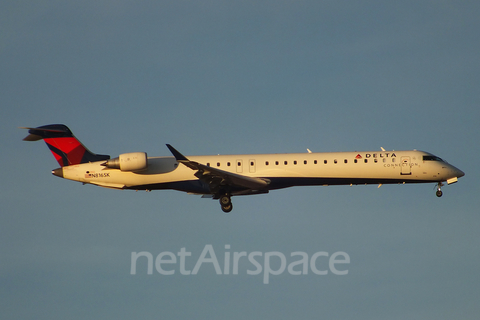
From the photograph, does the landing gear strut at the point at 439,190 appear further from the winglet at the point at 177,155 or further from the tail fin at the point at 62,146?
the tail fin at the point at 62,146

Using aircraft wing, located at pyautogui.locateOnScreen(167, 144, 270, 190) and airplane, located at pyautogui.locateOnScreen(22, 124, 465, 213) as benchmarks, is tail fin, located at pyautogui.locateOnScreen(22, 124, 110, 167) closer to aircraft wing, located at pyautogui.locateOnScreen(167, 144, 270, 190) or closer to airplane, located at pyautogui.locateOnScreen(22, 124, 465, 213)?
airplane, located at pyautogui.locateOnScreen(22, 124, 465, 213)

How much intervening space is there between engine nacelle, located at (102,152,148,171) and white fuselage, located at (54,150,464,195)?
3.16 ft

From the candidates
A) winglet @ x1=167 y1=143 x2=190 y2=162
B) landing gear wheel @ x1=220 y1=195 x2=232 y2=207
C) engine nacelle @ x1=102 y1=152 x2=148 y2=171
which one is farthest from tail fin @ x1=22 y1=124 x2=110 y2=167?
landing gear wheel @ x1=220 y1=195 x2=232 y2=207

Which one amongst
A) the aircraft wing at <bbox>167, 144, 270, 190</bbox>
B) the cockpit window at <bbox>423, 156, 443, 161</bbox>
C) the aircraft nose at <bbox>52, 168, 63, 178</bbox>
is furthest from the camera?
the aircraft nose at <bbox>52, 168, 63, 178</bbox>

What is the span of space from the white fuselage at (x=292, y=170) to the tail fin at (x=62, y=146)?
52cm

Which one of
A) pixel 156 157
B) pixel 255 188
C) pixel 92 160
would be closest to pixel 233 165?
pixel 255 188

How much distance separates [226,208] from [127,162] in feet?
20.6

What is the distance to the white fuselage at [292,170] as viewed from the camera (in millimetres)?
36656

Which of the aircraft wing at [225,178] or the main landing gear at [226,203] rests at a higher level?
the aircraft wing at [225,178]

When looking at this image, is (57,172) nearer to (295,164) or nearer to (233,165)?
(233,165)

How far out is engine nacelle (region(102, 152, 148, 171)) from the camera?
3625cm

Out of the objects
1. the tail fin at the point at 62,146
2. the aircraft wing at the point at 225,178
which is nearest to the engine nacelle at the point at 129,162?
the tail fin at the point at 62,146

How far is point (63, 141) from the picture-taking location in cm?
3834

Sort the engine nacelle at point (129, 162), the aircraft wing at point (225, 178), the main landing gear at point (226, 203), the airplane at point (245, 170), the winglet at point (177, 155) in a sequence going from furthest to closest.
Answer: the main landing gear at point (226, 203)
the airplane at point (245, 170)
the engine nacelle at point (129, 162)
the aircraft wing at point (225, 178)
the winglet at point (177, 155)
